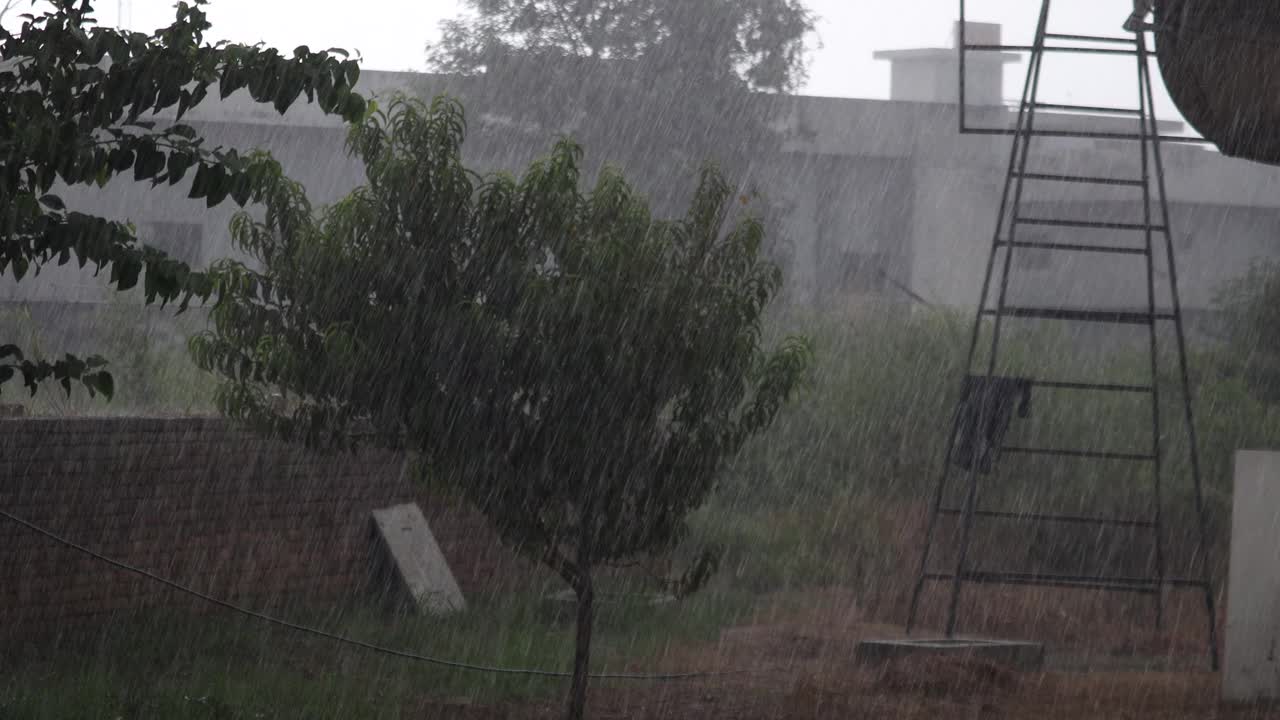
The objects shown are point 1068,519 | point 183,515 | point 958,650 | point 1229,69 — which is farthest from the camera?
point 183,515

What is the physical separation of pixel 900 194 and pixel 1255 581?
24293mm

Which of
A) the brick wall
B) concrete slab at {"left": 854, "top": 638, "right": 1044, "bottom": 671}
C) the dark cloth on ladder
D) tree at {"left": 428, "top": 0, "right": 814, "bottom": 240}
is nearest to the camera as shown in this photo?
concrete slab at {"left": 854, "top": 638, "right": 1044, "bottom": 671}

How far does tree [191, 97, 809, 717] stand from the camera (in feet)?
22.8

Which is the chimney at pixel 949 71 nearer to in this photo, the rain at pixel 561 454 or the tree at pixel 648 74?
the tree at pixel 648 74

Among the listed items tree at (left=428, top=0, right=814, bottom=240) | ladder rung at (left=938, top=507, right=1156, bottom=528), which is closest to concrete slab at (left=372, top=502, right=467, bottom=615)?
ladder rung at (left=938, top=507, right=1156, bottom=528)

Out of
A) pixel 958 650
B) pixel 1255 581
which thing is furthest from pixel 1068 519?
pixel 1255 581

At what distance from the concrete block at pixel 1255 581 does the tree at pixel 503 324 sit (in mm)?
2538

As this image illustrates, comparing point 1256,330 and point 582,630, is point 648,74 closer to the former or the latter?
point 1256,330

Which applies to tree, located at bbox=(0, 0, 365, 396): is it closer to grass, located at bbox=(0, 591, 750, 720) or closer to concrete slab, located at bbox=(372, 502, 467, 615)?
grass, located at bbox=(0, 591, 750, 720)

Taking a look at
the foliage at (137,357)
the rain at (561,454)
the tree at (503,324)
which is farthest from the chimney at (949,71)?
the tree at (503,324)

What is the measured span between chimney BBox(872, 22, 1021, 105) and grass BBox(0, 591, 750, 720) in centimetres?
2773

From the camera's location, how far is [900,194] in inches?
1221

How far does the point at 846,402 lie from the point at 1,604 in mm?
9541

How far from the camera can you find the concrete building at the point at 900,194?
88.6 ft
